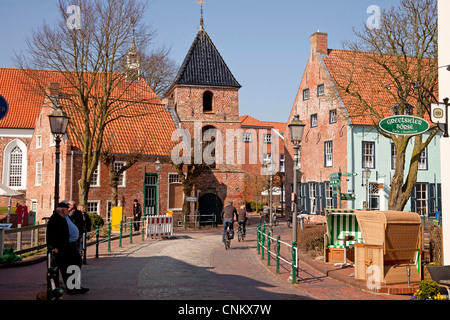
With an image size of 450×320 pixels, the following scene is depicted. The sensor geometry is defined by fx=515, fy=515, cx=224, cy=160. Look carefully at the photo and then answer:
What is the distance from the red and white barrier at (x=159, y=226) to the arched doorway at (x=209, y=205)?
12577mm

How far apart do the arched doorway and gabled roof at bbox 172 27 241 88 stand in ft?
27.3

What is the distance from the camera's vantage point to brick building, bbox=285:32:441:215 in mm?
32906

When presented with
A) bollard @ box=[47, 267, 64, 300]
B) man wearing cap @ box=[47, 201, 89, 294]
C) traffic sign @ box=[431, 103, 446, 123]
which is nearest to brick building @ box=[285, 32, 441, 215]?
traffic sign @ box=[431, 103, 446, 123]

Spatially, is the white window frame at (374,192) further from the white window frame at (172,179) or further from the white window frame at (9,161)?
the white window frame at (9,161)

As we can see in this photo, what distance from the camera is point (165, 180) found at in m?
35.4

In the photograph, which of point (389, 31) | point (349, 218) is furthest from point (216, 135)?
point (349, 218)

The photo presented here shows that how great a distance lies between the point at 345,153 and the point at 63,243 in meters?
25.8

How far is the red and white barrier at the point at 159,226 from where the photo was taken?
23297 millimetres

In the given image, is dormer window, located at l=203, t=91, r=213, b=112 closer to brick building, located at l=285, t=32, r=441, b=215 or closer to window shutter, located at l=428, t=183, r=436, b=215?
brick building, located at l=285, t=32, r=441, b=215

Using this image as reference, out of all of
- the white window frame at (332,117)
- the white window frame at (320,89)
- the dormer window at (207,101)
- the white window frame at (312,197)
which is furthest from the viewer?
the dormer window at (207,101)

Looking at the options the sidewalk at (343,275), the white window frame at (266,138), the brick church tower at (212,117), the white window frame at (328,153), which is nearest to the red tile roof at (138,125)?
the brick church tower at (212,117)

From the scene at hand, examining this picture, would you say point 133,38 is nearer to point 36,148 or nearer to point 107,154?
point 107,154

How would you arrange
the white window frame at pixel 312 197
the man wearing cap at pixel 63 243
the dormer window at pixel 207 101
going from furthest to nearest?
the dormer window at pixel 207 101, the white window frame at pixel 312 197, the man wearing cap at pixel 63 243
